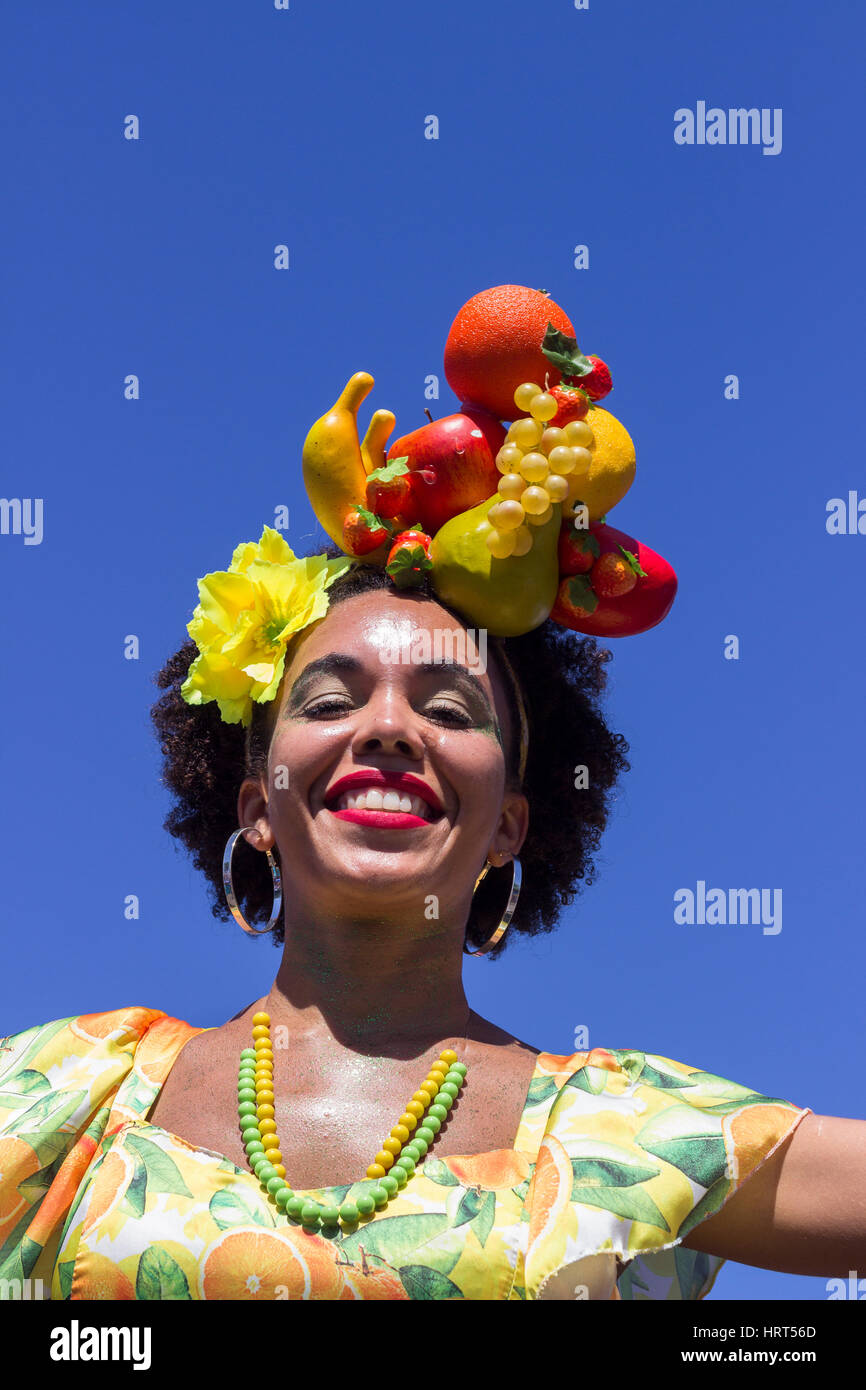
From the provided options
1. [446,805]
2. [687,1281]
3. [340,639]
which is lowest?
[687,1281]

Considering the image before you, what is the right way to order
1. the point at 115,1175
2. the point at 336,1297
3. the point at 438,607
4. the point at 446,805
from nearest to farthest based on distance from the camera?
the point at 336,1297
the point at 115,1175
the point at 446,805
the point at 438,607

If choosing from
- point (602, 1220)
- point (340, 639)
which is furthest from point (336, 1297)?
point (340, 639)

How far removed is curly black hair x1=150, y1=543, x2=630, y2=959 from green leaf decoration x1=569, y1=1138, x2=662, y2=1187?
1408mm

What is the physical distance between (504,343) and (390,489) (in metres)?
0.53

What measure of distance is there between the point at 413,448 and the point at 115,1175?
2171 mm

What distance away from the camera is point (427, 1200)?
11.8 feet

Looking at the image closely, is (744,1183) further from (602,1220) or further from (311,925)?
(311,925)

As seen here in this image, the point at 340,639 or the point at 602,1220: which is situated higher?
the point at 340,639

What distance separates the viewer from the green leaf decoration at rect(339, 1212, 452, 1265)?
3.46 m

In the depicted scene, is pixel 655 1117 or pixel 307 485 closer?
pixel 655 1117

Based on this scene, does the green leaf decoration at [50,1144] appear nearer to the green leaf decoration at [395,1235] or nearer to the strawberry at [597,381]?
the green leaf decoration at [395,1235]

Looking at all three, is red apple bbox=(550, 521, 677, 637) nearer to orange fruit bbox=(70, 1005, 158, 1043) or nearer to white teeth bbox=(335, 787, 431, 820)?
white teeth bbox=(335, 787, 431, 820)

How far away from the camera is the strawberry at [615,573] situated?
447cm

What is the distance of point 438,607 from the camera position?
4484 millimetres
